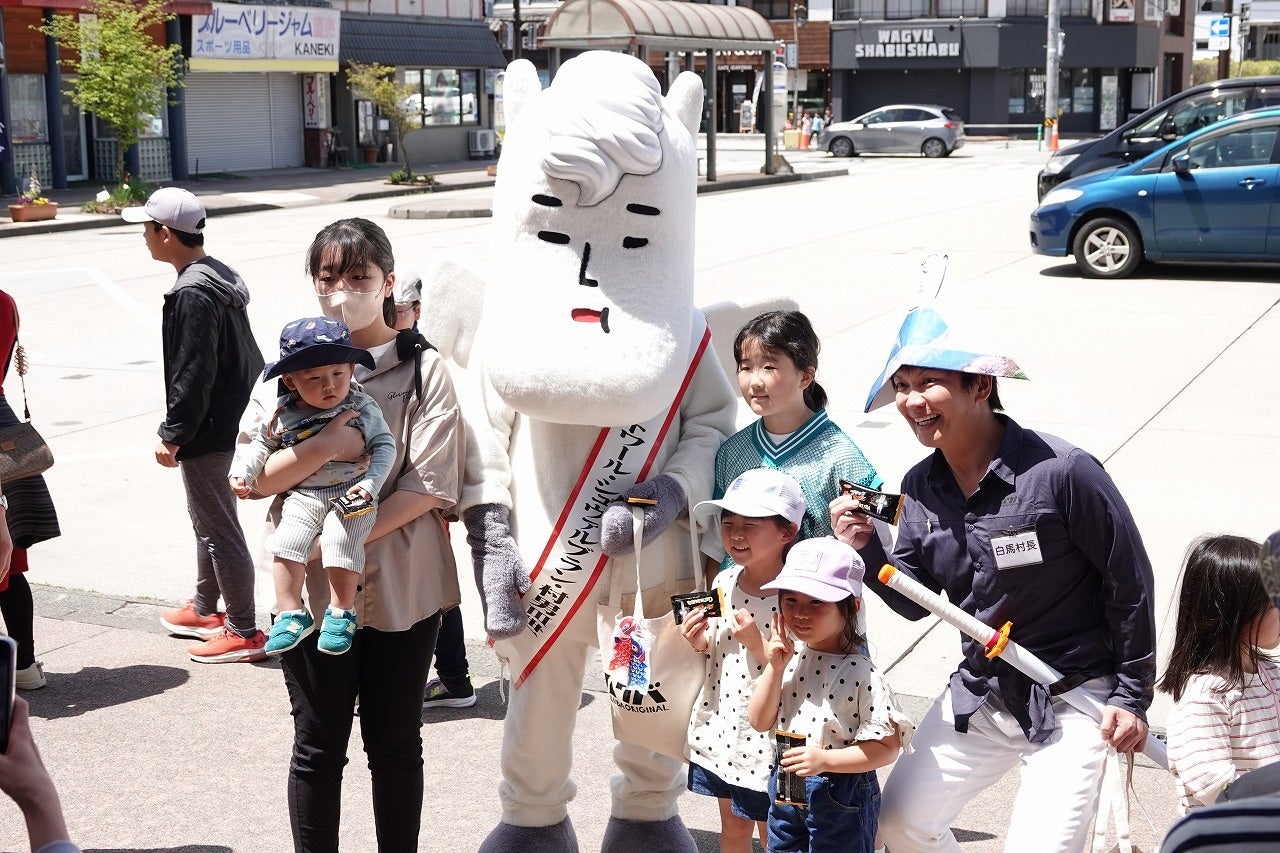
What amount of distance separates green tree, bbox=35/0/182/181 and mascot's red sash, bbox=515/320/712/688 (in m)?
23.5

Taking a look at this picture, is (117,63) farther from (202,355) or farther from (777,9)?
(777,9)

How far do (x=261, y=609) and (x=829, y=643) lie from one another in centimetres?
378

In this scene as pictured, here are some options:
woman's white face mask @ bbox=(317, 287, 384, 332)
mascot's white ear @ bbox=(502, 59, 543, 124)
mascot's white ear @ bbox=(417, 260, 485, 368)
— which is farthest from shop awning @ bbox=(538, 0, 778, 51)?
woman's white face mask @ bbox=(317, 287, 384, 332)

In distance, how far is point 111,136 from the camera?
29.9 meters

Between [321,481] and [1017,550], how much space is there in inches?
65.9

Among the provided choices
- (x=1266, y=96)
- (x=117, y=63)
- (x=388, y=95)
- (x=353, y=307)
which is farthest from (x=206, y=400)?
(x=388, y=95)

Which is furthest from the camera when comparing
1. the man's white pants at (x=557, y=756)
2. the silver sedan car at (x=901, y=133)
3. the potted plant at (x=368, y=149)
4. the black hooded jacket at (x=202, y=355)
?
the silver sedan car at (x=901, y=133)

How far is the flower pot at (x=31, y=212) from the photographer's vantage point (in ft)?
74.0

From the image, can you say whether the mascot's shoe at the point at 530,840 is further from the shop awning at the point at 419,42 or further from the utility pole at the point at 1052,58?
the utility pole at the point at 1052,58

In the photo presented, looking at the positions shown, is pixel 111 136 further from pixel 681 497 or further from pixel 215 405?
pixel 681 497

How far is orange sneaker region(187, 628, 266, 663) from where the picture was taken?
225 inches

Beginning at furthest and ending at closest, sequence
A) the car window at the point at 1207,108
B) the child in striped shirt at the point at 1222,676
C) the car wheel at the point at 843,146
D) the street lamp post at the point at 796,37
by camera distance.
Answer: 1. the street lamp post at the point at 796,37
2. the car wheel at the point at 843,146
3. the car window at the point at 1207,108
4. the child in striped shirt at the point at 1222,676

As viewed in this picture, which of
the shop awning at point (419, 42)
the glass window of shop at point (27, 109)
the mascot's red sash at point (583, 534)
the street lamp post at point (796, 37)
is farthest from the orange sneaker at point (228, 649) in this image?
the street lamp post at point (796, 37)

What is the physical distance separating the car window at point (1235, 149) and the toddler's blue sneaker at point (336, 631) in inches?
498
